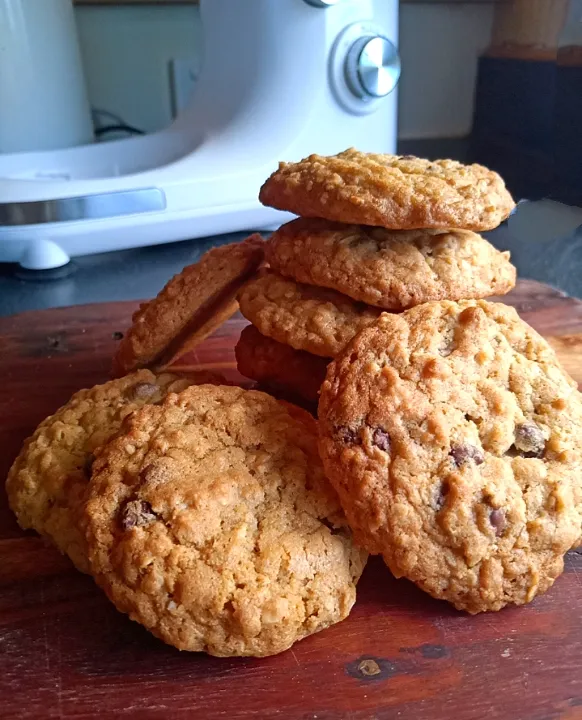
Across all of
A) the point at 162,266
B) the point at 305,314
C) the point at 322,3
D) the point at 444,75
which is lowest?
the point at 162,266

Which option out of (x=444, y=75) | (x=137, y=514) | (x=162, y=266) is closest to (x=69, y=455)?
(x=137, y=514)

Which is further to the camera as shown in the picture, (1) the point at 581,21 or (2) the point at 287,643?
(1) the point at 581,21

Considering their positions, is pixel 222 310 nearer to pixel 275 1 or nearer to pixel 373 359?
pixel 373 359

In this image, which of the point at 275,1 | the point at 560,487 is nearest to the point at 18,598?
the point at 560,487

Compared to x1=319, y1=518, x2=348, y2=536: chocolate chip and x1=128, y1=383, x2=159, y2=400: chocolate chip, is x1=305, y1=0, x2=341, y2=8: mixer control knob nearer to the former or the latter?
x1=128, y1=383, x2=159, y2=400: chocolate chip

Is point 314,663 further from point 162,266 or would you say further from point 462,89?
point 462,89

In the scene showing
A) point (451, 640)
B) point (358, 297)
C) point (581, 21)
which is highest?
point (581, 21)

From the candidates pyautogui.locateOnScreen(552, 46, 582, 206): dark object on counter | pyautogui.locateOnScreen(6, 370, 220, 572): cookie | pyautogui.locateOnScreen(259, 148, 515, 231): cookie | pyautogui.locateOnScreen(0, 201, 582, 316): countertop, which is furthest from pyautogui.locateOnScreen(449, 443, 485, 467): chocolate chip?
pyautogui.locateOnScreen(552, 46, 582, 206): dark object on counter

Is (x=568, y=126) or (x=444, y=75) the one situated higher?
(x=444, y=75)
